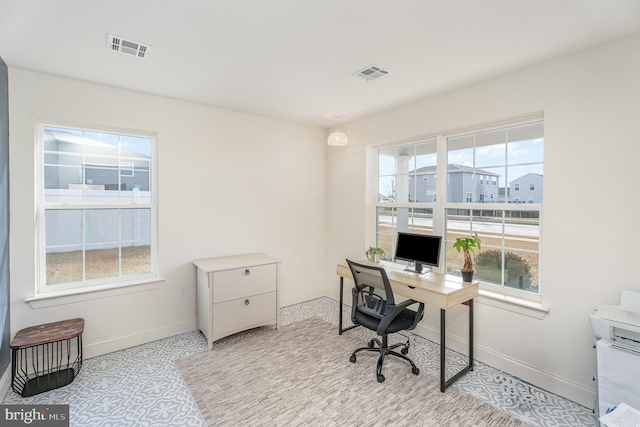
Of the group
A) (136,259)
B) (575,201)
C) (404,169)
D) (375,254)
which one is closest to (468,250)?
(575,201)

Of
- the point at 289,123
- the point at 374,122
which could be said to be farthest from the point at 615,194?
the point at 289,123

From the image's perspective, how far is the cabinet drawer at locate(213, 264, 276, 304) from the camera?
3012 millimetres

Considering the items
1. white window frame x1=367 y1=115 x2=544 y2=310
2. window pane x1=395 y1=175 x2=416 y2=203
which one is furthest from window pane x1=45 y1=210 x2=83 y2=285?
window pane x1=395 y1=175 x2=416 y2=203

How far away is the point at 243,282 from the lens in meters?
3.17

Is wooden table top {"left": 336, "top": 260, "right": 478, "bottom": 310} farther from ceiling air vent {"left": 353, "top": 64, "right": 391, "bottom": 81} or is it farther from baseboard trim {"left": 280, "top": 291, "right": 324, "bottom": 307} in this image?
ceiling air vent {"left": 353, "top": 64, "right": 391, "bottom": 81}

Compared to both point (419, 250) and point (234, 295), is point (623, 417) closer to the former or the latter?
point (419, 250)

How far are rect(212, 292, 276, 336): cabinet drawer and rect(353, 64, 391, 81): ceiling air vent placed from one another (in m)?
2.47

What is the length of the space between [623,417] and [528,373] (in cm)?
100

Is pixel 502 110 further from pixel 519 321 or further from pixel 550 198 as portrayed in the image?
pixel 519 321

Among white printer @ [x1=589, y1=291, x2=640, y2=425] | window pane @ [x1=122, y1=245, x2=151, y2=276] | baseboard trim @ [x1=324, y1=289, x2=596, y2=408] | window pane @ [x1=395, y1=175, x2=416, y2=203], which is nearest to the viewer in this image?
white printer @ [x1=589, y1=291, x2=640, y2=425]

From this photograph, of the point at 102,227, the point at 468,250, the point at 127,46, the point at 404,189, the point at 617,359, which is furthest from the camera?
the point at 404,189

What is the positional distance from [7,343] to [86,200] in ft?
4.29

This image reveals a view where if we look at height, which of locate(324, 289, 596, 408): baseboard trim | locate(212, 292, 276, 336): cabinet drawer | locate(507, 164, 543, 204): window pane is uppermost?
locate(507, 164, 543, 204): window pane

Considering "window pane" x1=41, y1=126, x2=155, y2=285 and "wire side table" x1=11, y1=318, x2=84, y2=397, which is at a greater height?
"window pane" x1=41, y1=126, x2=155, y2=285
